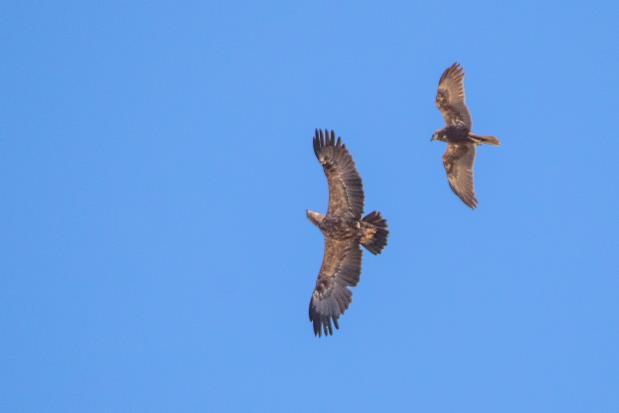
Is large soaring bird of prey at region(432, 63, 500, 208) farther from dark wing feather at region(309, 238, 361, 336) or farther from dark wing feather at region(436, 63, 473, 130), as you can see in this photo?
dark wing feather at region(309, 238, 361, 336)

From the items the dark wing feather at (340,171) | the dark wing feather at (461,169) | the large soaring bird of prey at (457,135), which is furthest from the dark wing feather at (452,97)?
the dark wing feather at (340,171)

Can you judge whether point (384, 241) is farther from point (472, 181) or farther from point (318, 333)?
point (472, 181)

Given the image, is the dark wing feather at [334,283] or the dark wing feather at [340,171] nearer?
the dark wing feather at [340,171]

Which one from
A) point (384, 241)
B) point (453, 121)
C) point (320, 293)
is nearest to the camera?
point (384, 241)

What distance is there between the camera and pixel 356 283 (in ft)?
68.2

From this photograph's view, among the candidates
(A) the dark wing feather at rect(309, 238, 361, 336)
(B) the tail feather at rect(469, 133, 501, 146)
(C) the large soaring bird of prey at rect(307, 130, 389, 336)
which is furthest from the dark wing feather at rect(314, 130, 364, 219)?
(B) the tail feather at rect(469, 133, 501, 146)

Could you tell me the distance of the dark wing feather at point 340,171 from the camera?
19719mm

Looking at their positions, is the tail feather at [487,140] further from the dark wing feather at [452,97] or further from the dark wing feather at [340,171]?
the dark wing feather at [340,171]

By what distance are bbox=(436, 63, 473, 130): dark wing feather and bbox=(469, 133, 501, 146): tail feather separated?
0.61 metres

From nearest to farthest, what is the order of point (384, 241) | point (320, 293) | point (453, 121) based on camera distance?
point (384, 241), point (320, 293), point (453, 121)

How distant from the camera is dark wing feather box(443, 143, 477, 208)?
22.8 metres

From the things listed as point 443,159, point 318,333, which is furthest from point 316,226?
point 443,159

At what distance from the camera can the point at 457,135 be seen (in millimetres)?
22328

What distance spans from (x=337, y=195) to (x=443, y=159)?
4235 mm
